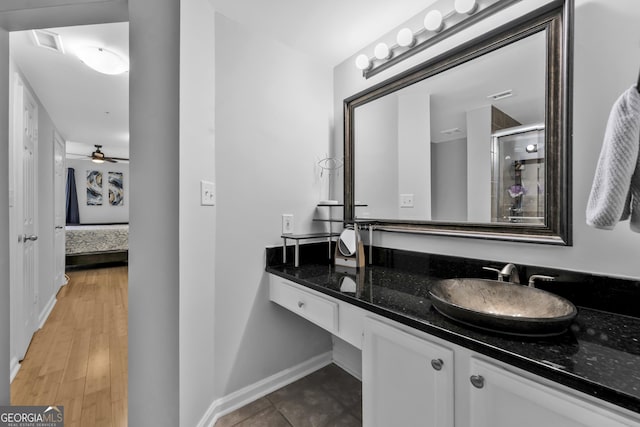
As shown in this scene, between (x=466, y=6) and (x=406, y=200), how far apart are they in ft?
3.07

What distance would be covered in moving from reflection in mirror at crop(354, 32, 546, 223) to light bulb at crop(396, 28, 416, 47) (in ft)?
0.69

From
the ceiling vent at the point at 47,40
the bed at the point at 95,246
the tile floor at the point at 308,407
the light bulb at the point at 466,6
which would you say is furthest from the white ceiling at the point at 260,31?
the bed at the point at 95,246

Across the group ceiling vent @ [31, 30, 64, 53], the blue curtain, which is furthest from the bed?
ceiling vent @ [31, 30, 64, 53]

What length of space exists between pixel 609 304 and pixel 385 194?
105cm

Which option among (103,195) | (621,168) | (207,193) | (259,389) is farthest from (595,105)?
(103,195)

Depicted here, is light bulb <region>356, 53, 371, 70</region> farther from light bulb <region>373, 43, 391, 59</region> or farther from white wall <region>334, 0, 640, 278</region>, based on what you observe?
white wall <region>334, 0, 640, 278</region>

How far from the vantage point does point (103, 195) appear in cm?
677

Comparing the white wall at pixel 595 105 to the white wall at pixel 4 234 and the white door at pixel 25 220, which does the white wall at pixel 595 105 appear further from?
the white door at pixel 25 220

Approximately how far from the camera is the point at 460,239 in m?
1.36

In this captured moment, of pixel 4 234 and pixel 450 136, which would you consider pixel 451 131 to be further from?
pixel 4 234

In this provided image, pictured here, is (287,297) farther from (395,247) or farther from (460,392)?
(460,392)

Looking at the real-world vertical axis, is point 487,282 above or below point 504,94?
below

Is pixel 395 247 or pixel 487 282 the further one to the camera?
pixel 395 247

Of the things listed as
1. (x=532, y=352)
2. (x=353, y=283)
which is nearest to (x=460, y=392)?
(x=532, y=352)
